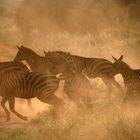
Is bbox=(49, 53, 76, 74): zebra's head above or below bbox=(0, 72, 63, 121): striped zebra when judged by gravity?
above

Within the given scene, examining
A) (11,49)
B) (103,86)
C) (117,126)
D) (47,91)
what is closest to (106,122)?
(117,126)

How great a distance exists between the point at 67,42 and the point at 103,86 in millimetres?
8779

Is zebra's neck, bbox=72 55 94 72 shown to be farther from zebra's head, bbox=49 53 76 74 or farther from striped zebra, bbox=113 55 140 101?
→ striped zebra, bbox=113 55 140 101

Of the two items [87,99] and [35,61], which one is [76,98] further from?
[35,61]

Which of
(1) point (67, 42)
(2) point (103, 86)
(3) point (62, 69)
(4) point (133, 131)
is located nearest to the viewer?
(4) point (133, 131)

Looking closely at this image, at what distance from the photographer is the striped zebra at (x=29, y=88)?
12672mm

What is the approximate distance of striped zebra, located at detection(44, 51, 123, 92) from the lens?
1534 centimetres

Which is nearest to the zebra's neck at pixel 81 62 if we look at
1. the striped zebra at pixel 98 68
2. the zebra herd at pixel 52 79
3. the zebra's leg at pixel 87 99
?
the striped zebra at pixel 98 68

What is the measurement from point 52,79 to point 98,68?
2.91 m

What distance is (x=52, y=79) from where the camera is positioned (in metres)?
12.8

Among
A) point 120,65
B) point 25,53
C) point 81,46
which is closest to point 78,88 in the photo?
point 120,65

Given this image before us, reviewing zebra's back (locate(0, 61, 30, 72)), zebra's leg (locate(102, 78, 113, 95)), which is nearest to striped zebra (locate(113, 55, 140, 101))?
zebra's leg (locate(102, 78, 113, 95))

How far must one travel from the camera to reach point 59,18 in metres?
30.2

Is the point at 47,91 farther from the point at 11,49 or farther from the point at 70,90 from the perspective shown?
the point at 11,49
